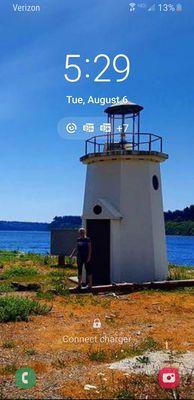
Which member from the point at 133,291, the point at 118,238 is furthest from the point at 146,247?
the point at 133,291

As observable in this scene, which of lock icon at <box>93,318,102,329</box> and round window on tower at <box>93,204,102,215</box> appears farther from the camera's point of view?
round window on tower at <box>93,204,102,215</box>

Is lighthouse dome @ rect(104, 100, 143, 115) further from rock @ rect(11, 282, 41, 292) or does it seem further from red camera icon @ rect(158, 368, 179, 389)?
red camera icon @ rect(158, 368, 179, 389)

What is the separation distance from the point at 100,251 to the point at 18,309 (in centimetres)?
727

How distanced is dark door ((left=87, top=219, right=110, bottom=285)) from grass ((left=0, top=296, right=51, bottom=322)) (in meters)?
5.97

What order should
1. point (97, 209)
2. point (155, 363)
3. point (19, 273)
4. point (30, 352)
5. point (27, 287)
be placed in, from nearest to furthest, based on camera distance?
point (155, 363), point (30, 352), point (27, 287), point (97, 209), point (19, 273)

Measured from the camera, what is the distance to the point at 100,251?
1836 cm

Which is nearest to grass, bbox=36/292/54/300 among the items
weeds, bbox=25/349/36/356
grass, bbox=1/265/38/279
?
grass, bbox=1/265/38/279

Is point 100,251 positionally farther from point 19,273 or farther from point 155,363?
point 155,363

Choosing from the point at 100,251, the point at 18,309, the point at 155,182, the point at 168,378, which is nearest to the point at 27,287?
the point at 100,251

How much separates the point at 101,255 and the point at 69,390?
12.0m

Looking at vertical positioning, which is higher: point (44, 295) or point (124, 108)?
point (124, 108)

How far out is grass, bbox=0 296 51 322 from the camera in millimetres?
11039

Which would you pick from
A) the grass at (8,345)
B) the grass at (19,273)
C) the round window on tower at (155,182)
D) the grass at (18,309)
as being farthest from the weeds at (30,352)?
the round window on tower at (155,182)

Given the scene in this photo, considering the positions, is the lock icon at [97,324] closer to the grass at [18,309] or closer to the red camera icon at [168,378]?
the grass at [18,309]
